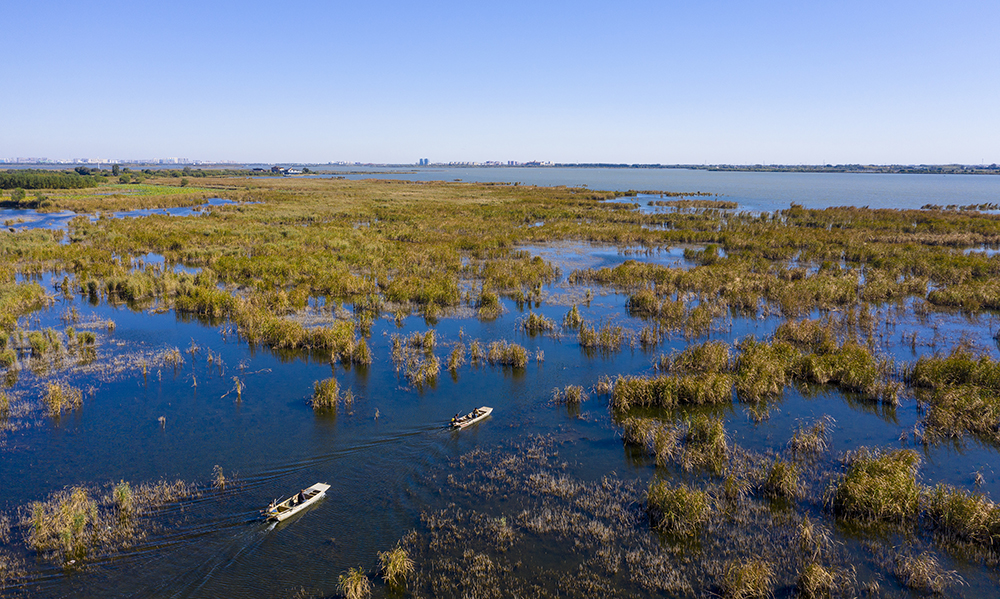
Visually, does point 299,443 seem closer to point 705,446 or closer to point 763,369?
point 705,446

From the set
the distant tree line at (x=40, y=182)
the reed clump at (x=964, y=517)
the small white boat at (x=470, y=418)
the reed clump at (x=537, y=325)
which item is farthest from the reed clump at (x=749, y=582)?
the distant tree line at (x=40, y=182)

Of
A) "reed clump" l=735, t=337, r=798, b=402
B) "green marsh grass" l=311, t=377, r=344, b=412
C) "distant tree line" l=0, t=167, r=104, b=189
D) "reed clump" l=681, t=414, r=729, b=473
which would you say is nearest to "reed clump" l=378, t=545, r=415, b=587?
"green marsh grass" l=311, t=377, r=344, b=412

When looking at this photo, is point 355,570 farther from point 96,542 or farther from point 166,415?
point 166,415

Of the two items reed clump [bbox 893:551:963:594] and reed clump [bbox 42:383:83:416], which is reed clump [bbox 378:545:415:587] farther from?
reed clump [bbox 42:383:83:416]

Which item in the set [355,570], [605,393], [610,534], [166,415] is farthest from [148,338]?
[610,534]

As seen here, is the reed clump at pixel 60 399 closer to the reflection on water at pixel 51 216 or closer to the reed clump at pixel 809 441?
the reed clump at pixel 809 441

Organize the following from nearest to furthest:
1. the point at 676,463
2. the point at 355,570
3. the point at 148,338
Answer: the point at 355,570 → the point at 676,463 → the point at 148,338

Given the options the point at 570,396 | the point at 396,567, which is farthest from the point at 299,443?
the point at 570,396
